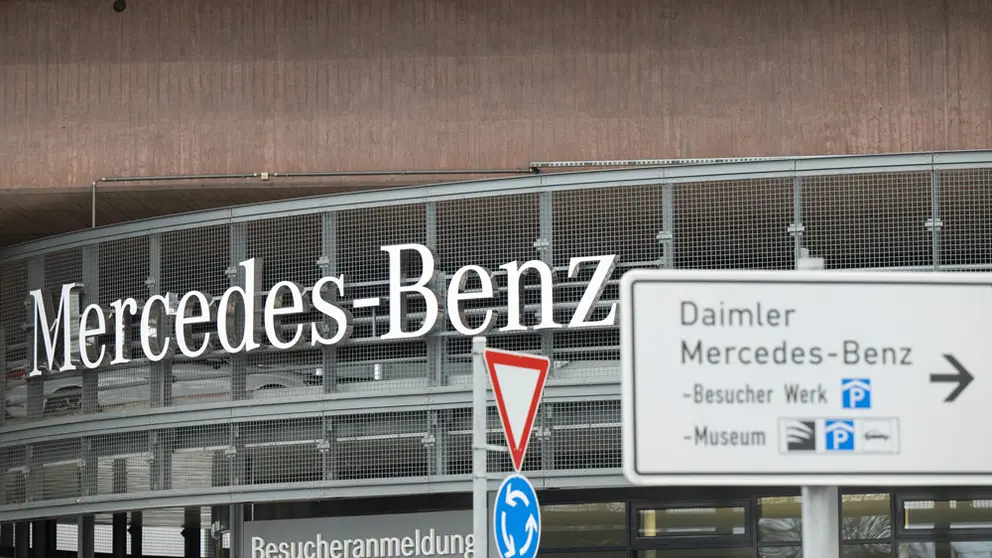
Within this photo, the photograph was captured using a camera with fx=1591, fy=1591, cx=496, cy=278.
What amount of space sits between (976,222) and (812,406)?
38.4 feet

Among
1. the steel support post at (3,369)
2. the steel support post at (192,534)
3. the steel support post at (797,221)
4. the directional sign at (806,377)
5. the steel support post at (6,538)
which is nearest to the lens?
the directional sign at (806,377)

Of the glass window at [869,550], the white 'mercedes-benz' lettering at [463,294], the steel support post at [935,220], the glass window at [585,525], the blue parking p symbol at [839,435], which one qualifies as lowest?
the glass window at [869,550]

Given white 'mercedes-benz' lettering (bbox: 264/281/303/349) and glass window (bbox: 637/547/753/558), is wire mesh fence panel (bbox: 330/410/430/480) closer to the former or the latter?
white 'mercedes-benz' lettering (bbox: 264/281/303/349)

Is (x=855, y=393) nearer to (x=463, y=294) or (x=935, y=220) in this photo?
(x=935, y=220)

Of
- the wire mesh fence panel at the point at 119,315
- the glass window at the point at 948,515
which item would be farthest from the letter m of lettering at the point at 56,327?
the glass window at the point at 948,515

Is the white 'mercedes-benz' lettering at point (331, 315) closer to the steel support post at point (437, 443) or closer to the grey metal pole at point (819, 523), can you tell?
the steel support post at point (437, 443)

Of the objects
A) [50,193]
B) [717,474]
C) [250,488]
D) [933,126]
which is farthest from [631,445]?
[50,193]

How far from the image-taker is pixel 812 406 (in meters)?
3.69

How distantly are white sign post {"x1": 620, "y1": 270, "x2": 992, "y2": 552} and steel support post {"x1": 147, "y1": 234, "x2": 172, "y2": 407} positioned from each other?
13457 mm

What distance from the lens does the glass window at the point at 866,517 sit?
15.3 metres

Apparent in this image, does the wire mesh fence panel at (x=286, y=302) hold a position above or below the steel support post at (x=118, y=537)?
above

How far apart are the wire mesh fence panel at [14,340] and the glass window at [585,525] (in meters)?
6.30

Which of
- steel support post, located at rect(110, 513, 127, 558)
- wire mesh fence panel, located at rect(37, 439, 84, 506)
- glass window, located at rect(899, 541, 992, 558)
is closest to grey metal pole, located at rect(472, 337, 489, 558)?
glass window, located at rect(899, 541, 992, 558)

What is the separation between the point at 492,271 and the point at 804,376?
11.9 m
